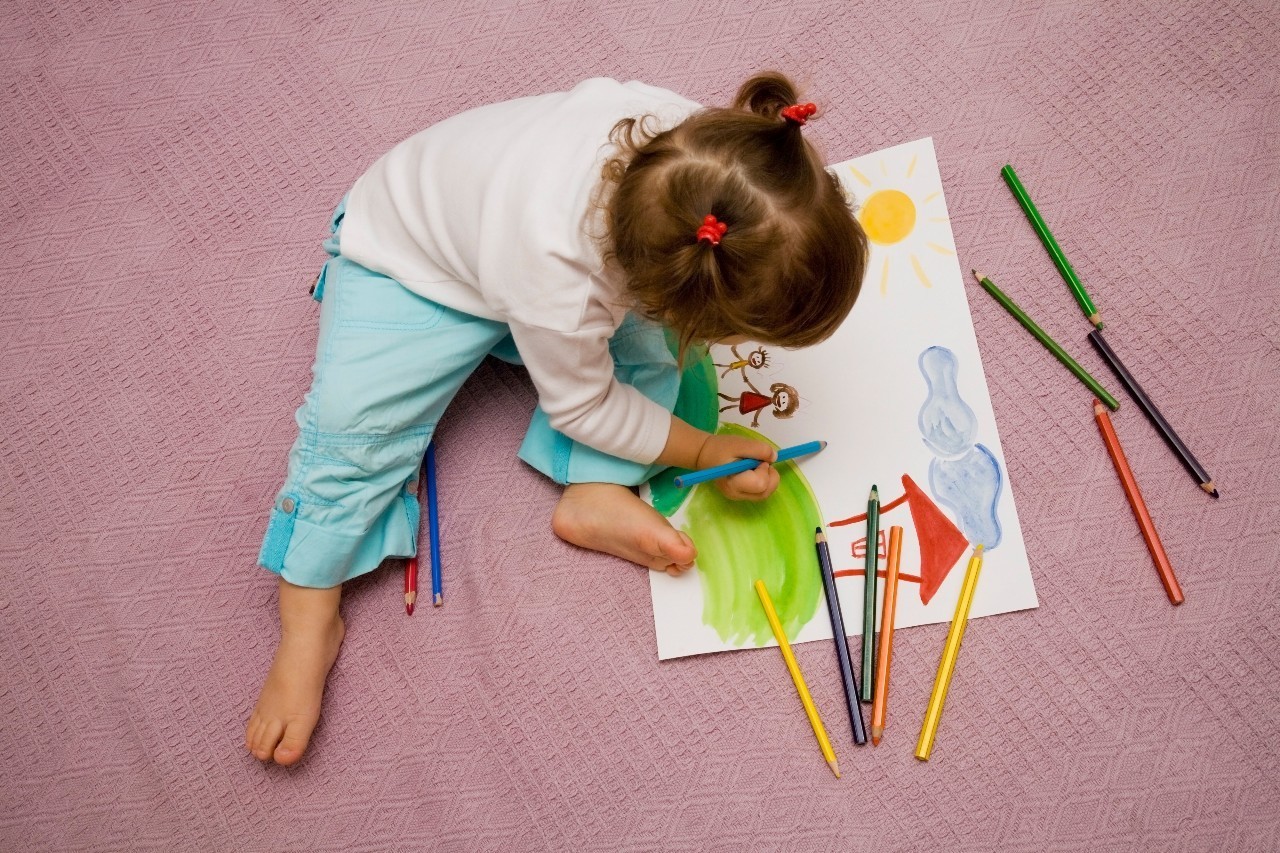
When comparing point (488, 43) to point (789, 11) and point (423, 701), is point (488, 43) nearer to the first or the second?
point (789, 11)

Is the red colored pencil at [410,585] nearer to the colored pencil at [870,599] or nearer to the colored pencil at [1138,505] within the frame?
the colored pencil at [870,599]

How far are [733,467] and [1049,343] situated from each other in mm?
269

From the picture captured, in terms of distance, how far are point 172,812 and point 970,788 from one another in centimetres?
61

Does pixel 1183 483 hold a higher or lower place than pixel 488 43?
lower

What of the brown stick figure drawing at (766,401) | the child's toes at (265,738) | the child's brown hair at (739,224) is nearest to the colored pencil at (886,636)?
the brown stick figure drawing at (766,401)

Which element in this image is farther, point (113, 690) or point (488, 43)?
point (488, 43)

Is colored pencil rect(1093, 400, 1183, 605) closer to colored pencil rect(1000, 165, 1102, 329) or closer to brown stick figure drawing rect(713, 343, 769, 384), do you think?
colored pencil rect(1000, 165, 1102, 329)

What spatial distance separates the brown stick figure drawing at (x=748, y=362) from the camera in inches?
31.7

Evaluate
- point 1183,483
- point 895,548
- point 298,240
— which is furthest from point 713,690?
point 298,240

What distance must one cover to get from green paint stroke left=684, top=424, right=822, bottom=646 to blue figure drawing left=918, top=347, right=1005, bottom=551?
0.33 ft

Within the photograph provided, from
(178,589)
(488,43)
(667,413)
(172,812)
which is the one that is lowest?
(172,812)

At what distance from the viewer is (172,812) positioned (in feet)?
2.57

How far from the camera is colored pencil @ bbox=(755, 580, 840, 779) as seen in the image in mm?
734

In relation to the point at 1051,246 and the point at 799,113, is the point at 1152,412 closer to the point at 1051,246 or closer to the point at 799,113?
the point at 1051,246
